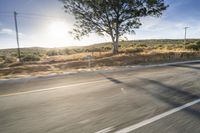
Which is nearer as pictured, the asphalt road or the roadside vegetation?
the asphalt road

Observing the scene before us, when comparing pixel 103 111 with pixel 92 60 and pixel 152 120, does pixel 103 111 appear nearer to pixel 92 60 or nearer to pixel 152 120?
pixel 152 120

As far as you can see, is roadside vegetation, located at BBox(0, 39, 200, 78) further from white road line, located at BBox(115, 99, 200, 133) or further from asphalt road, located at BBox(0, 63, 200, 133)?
white road line, located at BBox(115, 99, 200, 133)

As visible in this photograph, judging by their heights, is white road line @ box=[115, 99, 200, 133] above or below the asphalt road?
below

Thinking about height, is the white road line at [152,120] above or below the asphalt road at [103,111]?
below

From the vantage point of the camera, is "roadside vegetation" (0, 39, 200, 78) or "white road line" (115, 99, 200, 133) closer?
"white road line" (115, 99, 200, 133)

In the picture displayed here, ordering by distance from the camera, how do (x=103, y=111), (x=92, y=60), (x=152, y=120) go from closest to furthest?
(x=152, y=120)
(x=103, y=111)
(x=92, y=60)

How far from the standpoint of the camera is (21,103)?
17.0 ft

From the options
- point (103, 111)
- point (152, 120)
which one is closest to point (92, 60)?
point (103, 111)

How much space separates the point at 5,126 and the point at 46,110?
108 centimetres

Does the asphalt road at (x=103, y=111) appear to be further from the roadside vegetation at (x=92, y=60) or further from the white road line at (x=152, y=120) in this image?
the roadside vegetation at (x=92, y=60)

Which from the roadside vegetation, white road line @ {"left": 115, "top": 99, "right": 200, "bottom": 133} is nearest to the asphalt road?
white road line @ {"left": 115, "top": 99, "right": 200, "bottom": 133}

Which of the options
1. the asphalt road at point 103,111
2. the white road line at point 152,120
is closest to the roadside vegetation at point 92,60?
the asphalt road at point 103,111

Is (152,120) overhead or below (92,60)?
below

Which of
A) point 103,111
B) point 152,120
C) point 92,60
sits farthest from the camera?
point 92,60
